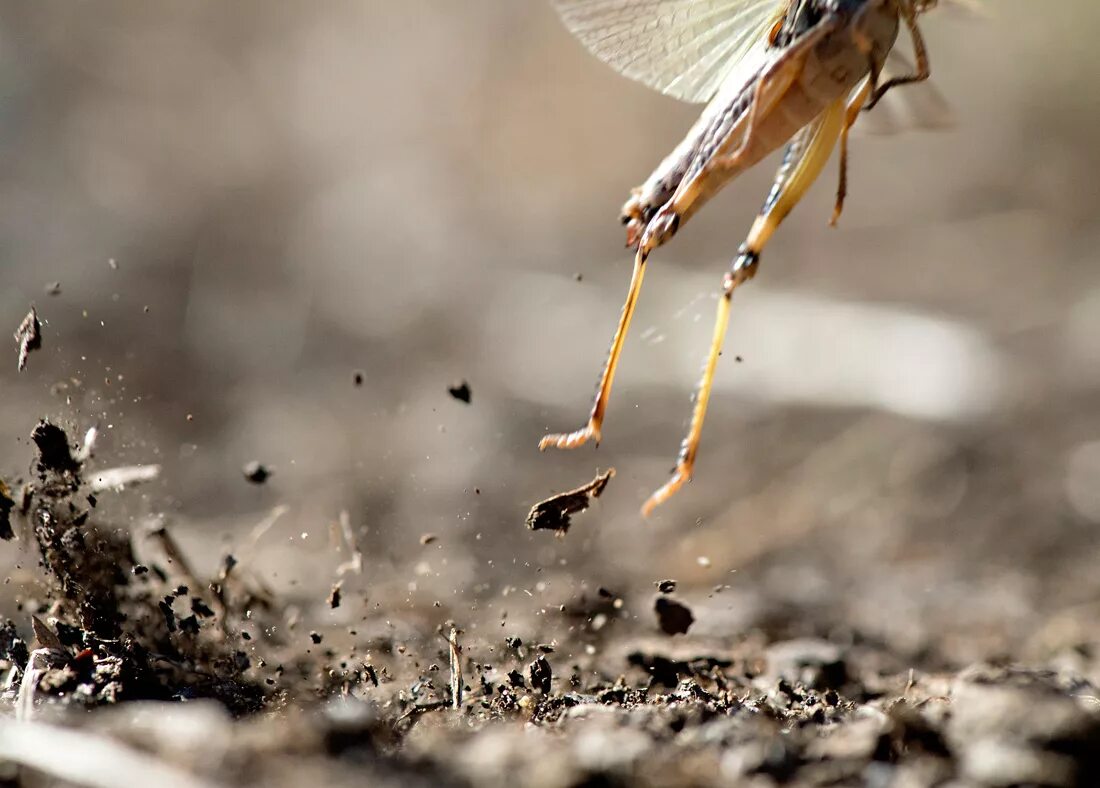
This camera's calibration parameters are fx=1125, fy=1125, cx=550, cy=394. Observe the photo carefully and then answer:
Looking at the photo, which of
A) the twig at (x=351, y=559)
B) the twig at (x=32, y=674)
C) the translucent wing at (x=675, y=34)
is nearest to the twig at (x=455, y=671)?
the twig at (x=351, y=559)

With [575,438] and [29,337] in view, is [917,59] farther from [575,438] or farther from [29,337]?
[29,337]

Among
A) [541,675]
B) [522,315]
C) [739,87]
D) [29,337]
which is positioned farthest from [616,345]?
[522,315]

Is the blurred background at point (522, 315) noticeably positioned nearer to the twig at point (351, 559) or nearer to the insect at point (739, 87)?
the twig at point (351, 559)

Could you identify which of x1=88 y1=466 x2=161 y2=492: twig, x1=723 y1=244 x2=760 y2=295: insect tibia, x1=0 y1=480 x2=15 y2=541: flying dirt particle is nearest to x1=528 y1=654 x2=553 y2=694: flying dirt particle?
x1=723 y1=244 x2=760 y2=295: insect tibia

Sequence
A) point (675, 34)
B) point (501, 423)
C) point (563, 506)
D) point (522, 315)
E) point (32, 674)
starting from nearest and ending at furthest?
point (32, 674)
point (563, 506)
point (675, 34)
point (501, 423)
point (522, 315)

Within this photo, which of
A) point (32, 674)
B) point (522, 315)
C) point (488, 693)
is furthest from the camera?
point (522, 315)

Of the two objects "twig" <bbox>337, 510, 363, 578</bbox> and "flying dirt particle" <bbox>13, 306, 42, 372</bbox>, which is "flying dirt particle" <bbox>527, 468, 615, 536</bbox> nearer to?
"twig" <bbox>337, 510, 363, 578</bbox>
